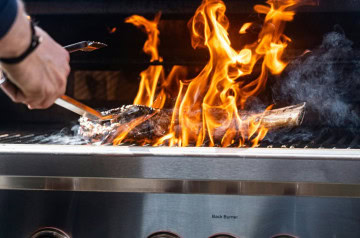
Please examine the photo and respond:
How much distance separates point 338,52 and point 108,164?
119 centimetres

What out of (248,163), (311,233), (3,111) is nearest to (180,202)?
(248,163)

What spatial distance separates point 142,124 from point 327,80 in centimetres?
89

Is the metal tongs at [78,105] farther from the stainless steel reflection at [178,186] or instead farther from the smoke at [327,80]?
the smoke at [327,80]

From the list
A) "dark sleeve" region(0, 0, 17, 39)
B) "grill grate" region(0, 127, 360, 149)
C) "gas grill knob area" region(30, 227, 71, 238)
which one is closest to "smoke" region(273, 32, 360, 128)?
"grill grate" region(0, 127, 360, 149)

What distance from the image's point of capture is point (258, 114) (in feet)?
5.40

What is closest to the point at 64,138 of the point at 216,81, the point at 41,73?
the point at 216,81

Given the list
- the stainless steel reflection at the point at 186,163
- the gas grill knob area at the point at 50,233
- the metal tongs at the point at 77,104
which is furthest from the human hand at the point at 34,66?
the gas grill knob area at the point at 50,233

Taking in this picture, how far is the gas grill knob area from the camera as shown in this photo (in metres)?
1.32

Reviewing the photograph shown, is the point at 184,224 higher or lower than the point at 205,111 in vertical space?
lower

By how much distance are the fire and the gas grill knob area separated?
342 mm

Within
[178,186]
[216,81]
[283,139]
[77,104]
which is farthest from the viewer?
[216,81]

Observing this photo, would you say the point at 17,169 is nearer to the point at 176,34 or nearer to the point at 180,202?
the point at 180,202

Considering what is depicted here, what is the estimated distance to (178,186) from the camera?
124 cm

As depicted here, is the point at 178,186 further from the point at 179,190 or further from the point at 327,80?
the point at 327,80
